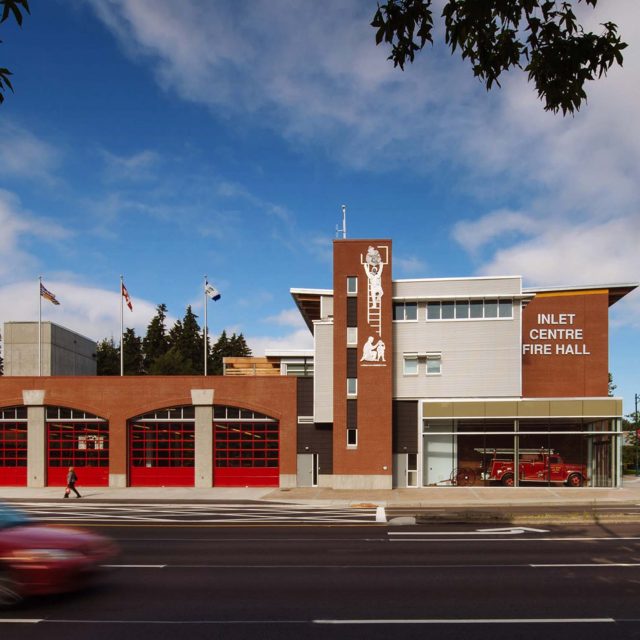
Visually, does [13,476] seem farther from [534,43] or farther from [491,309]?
[534,43]

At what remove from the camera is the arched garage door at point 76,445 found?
38.7 metres

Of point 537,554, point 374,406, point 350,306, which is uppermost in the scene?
point 350,306

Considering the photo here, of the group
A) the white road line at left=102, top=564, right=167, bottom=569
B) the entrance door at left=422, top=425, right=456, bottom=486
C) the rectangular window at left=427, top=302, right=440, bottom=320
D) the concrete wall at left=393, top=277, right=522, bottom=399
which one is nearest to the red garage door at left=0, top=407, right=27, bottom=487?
the concrete wall at left=393, top=277, right=522, bottom=399

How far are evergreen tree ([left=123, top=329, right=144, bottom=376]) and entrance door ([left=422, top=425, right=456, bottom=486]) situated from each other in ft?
246

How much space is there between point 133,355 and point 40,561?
318ft

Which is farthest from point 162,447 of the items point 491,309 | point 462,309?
point 491,309

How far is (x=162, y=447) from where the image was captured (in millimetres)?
38469

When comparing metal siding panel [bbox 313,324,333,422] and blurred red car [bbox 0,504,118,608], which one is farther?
metal siding panel [bbox 313,324,333,422]

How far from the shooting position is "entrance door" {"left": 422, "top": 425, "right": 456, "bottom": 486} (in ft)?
120

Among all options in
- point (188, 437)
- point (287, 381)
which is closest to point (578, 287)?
point (287, 381)

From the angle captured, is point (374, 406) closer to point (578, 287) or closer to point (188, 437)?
point (188, 437)
